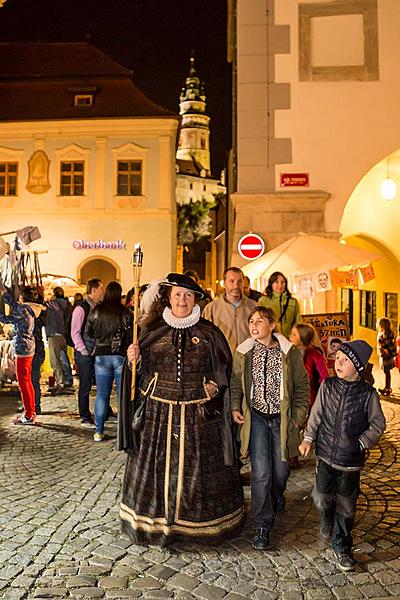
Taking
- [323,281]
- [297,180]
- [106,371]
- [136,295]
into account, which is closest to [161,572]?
[136,295]

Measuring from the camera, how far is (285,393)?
437 centimetres

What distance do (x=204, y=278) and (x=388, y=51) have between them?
58.9m

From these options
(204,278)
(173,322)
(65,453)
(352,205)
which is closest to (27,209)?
(352,205)

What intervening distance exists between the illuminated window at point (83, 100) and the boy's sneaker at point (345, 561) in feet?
80.1

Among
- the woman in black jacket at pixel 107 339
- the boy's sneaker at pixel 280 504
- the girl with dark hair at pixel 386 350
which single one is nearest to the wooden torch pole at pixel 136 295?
the boy's sneaker at pixel 280 504

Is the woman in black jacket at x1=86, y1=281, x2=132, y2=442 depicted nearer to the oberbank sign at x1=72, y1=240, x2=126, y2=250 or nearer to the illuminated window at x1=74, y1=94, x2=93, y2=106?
the oberbank sign at x1=72, y1=240, x2=126, y2=250

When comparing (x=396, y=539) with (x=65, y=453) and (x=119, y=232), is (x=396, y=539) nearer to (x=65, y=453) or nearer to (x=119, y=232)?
(x=65, y=453)

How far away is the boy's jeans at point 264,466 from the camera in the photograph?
4.33m

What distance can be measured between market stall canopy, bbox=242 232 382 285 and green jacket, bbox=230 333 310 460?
3.82 m

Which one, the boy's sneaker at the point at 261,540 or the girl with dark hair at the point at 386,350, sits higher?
the girl with dark hair at the point at 386,350

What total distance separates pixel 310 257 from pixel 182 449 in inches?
186

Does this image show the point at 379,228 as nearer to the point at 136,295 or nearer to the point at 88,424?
the point at 88,424

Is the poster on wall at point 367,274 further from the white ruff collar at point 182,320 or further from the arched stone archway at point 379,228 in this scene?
the white ruff collar at point 182,320

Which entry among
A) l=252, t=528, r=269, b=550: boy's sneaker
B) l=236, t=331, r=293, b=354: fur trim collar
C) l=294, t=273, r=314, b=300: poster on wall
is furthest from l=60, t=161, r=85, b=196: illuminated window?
l=252, t=528, r=269, b=550: boy's sneaker
